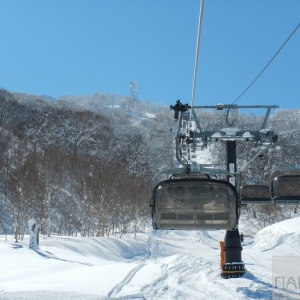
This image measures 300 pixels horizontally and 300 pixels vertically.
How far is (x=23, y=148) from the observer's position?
4678 centimetres

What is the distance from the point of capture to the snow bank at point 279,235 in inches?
1052

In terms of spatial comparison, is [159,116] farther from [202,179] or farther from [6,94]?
[202,179]

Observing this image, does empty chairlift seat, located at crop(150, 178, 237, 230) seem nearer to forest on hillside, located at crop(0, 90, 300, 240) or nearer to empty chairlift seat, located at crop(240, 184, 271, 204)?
empty chairlift seat, located at crop(240, 184, 271, 204)

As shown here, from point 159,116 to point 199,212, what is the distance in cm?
11791

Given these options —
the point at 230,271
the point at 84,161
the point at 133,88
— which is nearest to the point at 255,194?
the point at 230,271

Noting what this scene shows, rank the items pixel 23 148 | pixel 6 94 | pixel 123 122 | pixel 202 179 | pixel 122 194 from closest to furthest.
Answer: pixel 202 179, pixel 122 194, pixel 23 148, pixel 6 94, pixel 123 122

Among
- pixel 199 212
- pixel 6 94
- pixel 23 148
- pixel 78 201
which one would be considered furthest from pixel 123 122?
pixel 199 212

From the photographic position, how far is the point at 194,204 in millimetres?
5836

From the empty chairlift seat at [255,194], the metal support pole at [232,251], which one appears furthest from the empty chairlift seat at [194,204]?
the metal support pole at [232,251]

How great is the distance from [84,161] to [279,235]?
20901 mm

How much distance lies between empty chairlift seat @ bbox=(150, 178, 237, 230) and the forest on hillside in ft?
15.5

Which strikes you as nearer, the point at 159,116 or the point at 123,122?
the point at 123,122

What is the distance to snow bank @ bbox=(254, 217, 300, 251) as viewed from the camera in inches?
1052

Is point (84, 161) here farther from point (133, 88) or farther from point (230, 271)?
point (133, 88)
